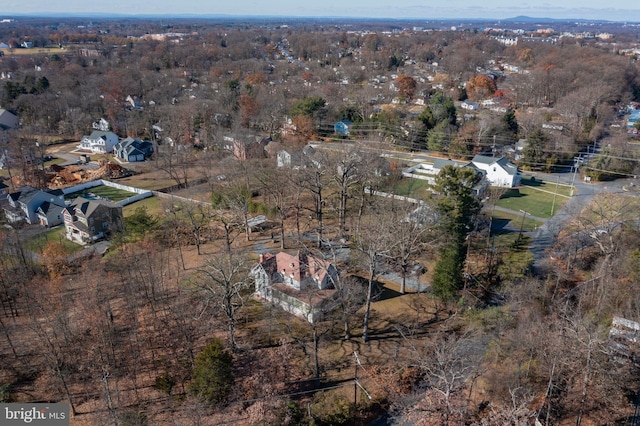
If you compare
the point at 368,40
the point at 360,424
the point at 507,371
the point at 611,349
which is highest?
the point at 368,40

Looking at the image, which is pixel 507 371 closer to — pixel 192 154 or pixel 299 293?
pixel 299 293

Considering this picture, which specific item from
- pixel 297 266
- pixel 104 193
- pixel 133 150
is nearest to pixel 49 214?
pixel 104 193

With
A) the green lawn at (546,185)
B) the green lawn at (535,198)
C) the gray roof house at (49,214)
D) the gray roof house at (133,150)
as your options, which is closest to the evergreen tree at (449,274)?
the green lawn at (535,198)

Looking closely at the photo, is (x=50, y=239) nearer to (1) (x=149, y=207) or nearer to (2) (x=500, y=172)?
(1) (x=149, y=207)

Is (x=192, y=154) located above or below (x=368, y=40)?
below

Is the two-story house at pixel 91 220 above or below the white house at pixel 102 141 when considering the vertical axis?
below

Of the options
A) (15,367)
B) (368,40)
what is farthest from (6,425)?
(368,40)

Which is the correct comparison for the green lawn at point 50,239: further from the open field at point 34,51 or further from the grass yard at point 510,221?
the open field at point 34,51

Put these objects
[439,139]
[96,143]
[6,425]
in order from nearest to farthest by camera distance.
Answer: [6,425]
[439,139]
[96,143]
